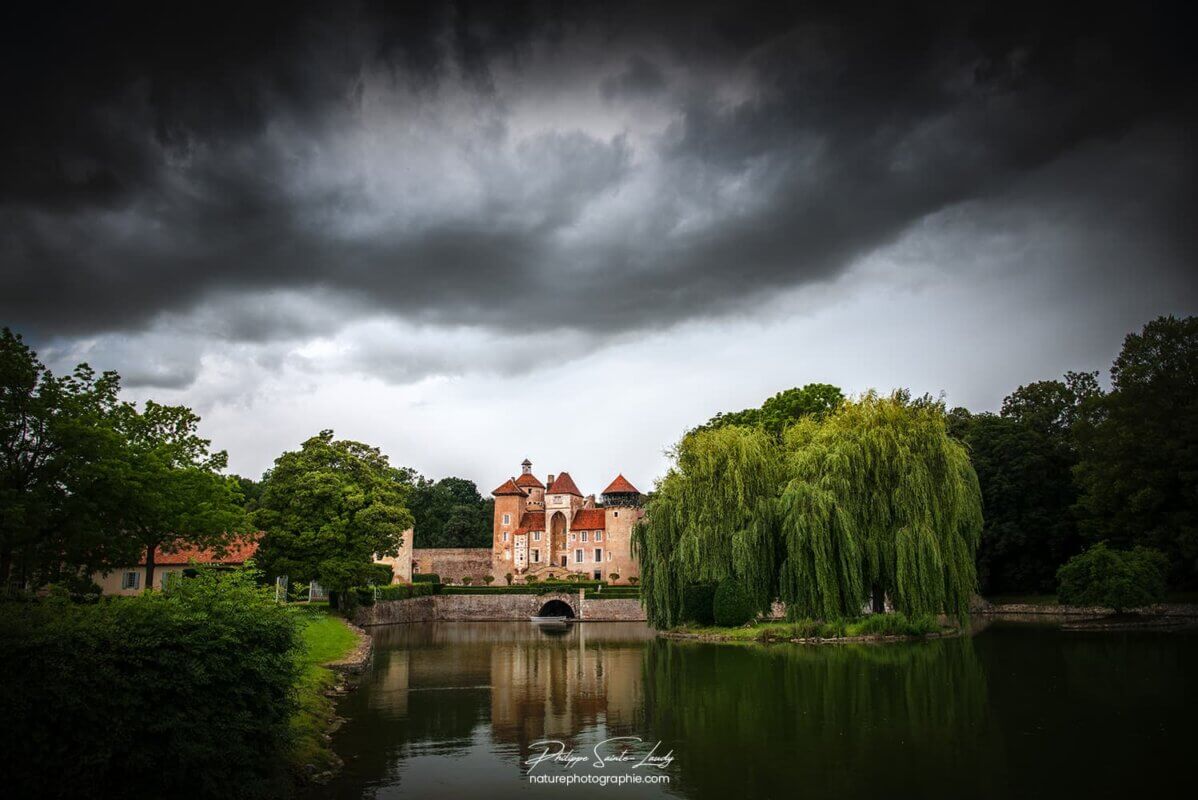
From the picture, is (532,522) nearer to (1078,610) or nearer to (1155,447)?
(1078,610)

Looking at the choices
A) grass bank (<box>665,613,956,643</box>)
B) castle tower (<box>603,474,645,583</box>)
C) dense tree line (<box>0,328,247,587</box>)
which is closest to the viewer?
dense tree line (<box>0,328,247,587</box>)

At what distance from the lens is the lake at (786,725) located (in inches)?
388

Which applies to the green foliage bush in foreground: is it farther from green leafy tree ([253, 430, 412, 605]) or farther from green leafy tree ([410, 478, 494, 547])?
green leafy tree ([410, 478, 494, 547])

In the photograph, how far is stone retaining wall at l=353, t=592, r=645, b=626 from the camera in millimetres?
52094

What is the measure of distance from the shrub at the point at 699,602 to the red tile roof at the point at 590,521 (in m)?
32.7

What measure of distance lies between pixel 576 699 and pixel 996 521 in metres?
39.1

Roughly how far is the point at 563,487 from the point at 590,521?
4.41 meters

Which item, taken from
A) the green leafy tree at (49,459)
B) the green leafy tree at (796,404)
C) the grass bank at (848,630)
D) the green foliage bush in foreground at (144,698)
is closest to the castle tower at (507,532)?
the green leafy tree at (796,404)

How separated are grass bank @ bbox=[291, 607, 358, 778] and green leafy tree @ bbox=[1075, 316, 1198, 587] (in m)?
36.2

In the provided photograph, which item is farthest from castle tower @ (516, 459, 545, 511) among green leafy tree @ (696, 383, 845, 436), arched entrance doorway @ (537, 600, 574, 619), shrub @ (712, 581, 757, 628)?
shrub @ (712, 581, 757, 628)

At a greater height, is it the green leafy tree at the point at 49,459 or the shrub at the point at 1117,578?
the green leafy tree at the point at 49,459

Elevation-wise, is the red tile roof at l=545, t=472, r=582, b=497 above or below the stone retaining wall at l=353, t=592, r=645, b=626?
above

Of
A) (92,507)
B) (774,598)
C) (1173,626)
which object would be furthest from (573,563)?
(92,507)

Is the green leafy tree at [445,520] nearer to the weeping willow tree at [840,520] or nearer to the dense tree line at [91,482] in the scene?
the weeping willow tree at [840,520]
